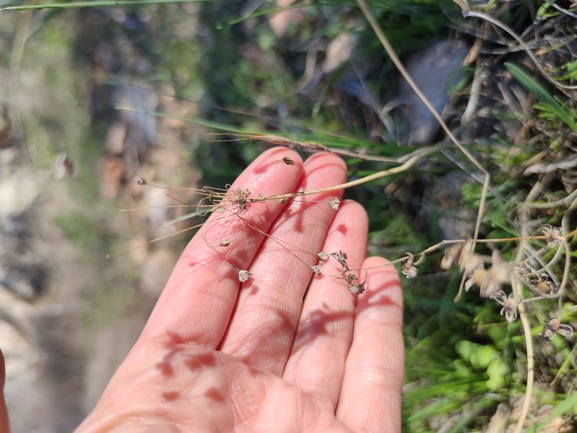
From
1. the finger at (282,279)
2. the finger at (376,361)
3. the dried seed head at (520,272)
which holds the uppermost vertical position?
the dried seed head at (520,272)

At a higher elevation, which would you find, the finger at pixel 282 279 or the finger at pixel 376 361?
the finger at pixel 282 279

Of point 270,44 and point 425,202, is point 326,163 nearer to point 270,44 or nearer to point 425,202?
point 425,202

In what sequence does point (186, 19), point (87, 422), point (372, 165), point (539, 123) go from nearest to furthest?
point (87, 422), point (539, 123), point (372, 165), point (186, 19)

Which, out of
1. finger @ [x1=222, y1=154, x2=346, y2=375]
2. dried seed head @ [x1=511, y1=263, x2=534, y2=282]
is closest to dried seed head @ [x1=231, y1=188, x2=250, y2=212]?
finger @ [x1=222, y1=154, x2=346, y2=375]

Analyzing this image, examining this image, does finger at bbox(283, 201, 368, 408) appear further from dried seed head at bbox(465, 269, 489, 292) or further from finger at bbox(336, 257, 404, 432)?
dried seed head at bbox(465, 269, 489, 292)

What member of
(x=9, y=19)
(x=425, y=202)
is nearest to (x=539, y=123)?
(x=425, y=202)

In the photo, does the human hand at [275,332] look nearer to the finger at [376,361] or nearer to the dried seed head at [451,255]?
the finger at [376,361]

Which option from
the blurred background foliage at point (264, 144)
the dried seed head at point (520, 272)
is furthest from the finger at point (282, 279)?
the dried seed head at point (520, 272)
